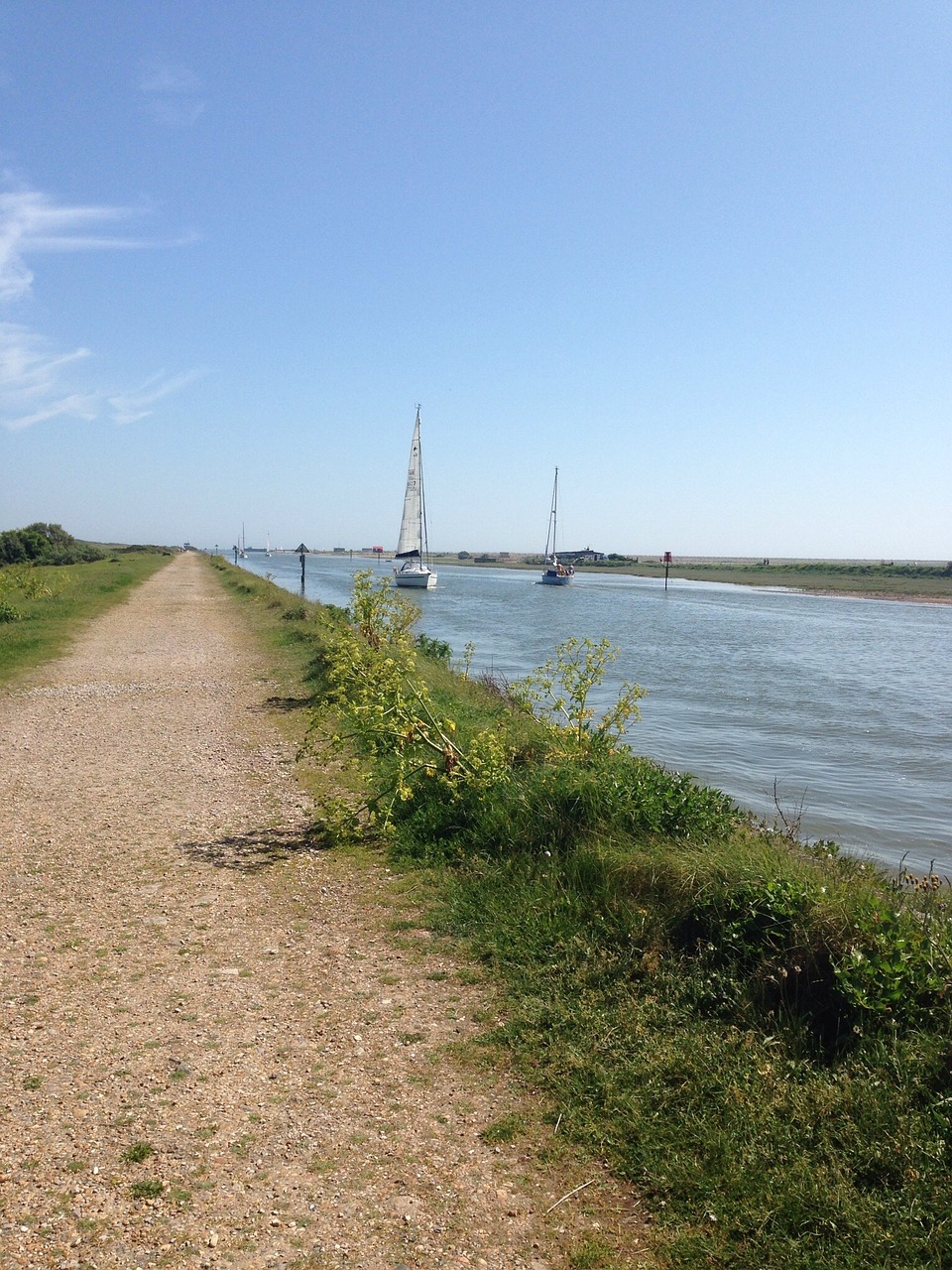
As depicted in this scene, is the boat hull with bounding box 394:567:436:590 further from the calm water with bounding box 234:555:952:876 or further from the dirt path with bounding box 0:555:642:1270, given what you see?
the dirt path with bounding box 0:555:642:1270

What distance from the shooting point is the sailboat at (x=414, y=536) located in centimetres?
6059

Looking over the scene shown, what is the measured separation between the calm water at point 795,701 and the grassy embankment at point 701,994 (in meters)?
5.00

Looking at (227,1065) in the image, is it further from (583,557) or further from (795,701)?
(583,557)

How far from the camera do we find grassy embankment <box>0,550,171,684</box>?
→ 16516mm

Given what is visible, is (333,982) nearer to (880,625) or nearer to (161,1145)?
(161,1145)

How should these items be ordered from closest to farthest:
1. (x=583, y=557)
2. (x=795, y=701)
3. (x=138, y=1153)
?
(x=138, y=1153)
(x=795, y=701)
(x=583, y=557)

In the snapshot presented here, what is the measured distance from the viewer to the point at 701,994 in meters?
4.23

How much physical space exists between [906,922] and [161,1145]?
340 cm

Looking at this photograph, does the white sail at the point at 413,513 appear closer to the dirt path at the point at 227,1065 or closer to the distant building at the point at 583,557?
the dirt path at the point at 227,1065

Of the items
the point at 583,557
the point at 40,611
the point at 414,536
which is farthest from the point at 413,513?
the point at 583,557

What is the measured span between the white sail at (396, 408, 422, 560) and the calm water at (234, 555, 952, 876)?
1484 cm

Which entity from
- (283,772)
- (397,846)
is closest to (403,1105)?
(397,846)

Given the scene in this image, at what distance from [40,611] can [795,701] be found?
19307 millimetres

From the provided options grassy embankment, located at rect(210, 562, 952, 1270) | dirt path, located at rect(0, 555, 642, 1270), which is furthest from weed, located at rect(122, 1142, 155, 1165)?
grassy embankment, located at rect(210, 562, 952, 1270)
